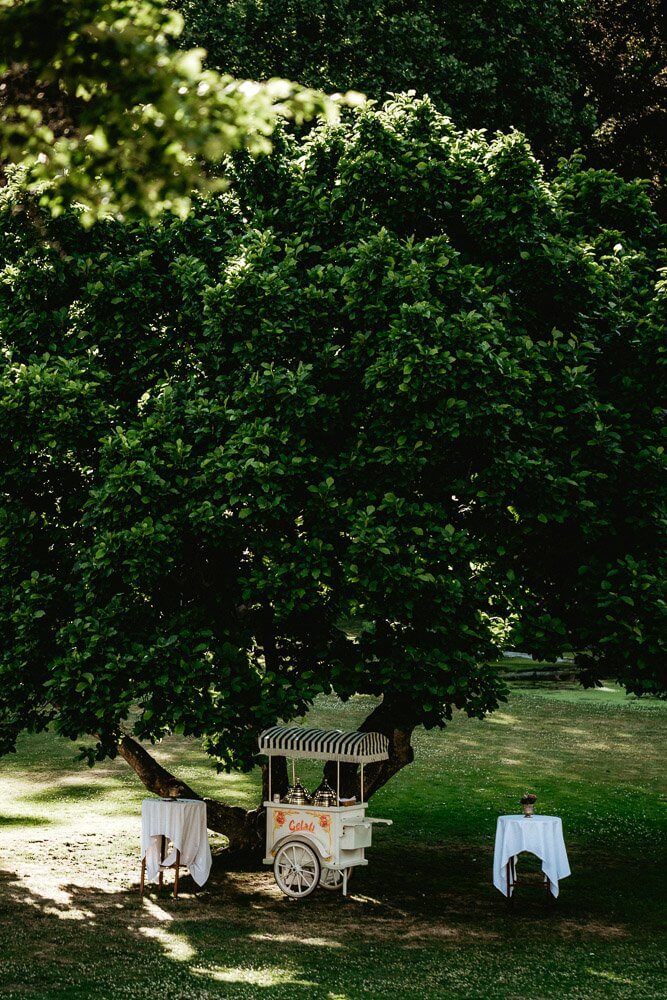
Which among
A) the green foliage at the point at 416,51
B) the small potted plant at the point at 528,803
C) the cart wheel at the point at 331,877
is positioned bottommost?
the cart wheel at the point at 331,877

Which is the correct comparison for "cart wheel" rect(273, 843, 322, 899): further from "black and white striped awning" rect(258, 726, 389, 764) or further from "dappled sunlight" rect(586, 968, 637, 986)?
"dappled sunlight" rect(586, 968, 637, 986)

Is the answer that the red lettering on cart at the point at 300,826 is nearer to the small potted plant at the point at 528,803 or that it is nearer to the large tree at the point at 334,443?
the large tree at the point at 334,443

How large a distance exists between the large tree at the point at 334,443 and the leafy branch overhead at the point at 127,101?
10.7ft

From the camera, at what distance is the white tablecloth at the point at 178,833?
1355 cm

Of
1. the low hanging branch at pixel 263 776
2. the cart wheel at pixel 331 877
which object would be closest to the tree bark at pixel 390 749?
the low hanging branch at pixel 263 776

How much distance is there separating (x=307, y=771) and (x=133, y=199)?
1536 centimetres

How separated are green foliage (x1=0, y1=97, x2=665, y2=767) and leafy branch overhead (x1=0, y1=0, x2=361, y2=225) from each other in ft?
10.7

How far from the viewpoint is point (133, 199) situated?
29.3 feet

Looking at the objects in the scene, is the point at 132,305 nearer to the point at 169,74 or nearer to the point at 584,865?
the point at 169,74

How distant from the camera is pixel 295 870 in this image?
13.5 meters

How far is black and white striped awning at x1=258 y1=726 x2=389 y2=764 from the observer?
1312cm

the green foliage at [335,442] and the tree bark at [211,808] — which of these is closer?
the green foliage at [335,442]

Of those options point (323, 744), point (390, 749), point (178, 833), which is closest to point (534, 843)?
point (390, 749)

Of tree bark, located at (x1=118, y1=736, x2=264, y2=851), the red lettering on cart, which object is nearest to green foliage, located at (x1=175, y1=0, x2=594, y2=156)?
tree bark, located at (x1=118, y1=736, x2=264, y2=851)
